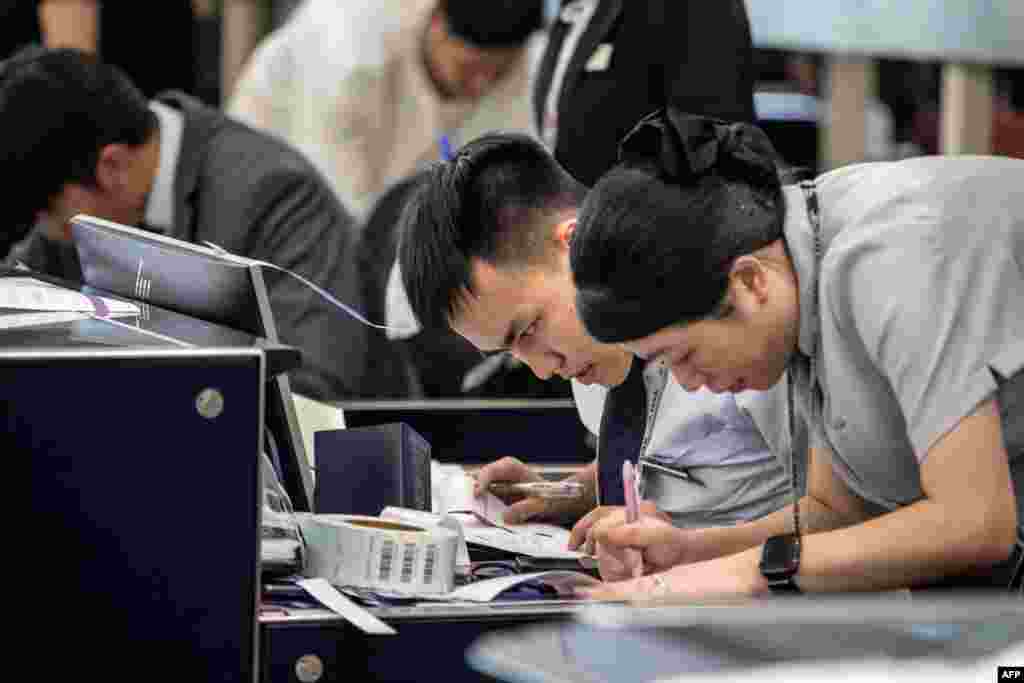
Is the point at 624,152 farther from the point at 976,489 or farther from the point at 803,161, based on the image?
the point at 803,161

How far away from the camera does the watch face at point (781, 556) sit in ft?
5.51

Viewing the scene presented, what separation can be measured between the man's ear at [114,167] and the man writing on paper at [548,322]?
48.7 inches

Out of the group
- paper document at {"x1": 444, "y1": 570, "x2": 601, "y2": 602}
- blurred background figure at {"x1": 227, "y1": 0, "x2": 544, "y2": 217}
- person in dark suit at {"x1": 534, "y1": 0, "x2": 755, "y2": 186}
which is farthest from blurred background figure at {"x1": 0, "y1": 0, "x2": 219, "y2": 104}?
paper document at {"x1": 444, "y1": 570, "x2": 601, "y2": 602}

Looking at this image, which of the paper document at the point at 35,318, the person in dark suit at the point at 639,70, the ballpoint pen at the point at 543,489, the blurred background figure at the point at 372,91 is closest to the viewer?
the paper document at the point at 35,318

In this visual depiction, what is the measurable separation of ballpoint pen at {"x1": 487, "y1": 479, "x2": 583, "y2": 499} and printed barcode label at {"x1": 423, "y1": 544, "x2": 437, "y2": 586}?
1.78ft

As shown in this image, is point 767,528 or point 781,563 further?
point 767,528

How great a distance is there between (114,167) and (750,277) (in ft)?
6.06

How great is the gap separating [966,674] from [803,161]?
15.9 ft

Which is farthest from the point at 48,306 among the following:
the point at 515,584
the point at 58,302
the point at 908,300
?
the point at 908,300

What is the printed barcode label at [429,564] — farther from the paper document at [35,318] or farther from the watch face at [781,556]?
the paper document at [35,318]

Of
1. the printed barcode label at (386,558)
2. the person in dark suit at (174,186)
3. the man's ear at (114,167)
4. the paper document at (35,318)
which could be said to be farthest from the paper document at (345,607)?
the man's ear at (114,167)

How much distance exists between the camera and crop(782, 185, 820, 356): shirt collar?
5.78 ft

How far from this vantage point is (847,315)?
1.74 metres

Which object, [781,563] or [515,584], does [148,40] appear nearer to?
[515,584]
